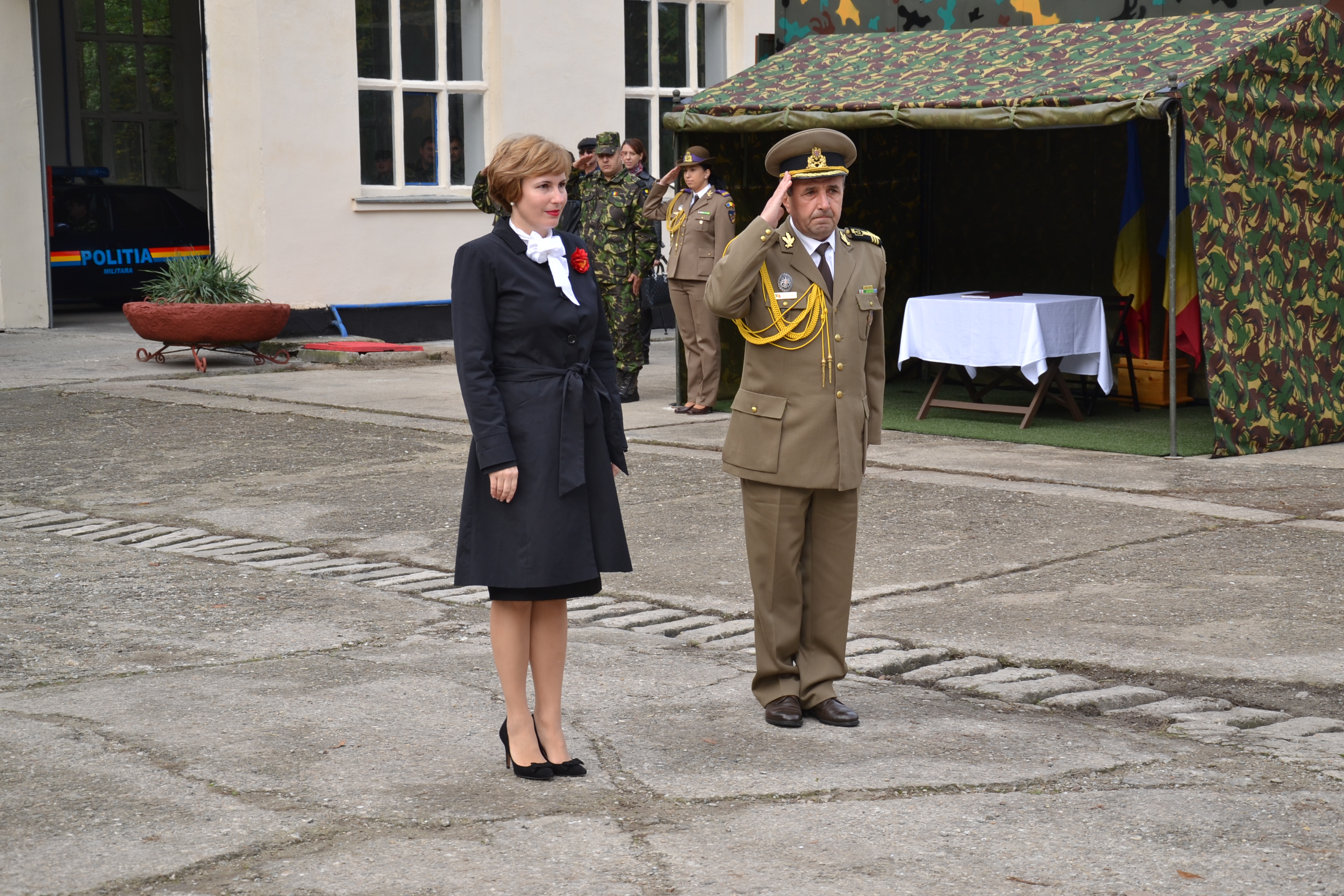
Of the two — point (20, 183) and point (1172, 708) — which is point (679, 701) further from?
point (20, 183)

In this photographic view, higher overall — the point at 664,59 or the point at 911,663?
the point at 664,59

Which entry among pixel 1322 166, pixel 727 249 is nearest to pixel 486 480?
pixel 727 249

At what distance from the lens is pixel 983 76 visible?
35.4 ft

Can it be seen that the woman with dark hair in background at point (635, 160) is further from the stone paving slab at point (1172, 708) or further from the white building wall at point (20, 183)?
the white building wall at point (20, 183)

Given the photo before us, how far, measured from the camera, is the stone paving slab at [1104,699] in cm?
524

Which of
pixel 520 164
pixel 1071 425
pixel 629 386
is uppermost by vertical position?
pixel 520 164

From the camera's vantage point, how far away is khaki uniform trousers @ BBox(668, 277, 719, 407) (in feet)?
39.0

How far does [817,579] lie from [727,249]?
3.36 ft

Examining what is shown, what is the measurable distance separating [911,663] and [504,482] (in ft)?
6.32

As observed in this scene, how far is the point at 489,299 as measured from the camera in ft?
14.6

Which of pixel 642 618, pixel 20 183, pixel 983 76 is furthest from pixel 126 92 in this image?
pixel 642 618

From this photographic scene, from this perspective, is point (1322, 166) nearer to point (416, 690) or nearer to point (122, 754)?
point (416, 690)

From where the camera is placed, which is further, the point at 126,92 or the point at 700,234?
the point at 126,92

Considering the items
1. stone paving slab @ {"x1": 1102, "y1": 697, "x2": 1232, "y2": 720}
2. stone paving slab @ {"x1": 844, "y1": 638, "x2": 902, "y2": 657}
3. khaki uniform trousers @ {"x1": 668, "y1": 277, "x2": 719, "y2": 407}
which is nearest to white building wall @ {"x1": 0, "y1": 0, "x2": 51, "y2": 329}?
khaki uniform trousers @ {"x1": 668, "y1": 277, "x2": 719, "y2": 407}
